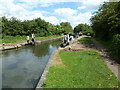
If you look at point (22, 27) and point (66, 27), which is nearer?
point (22, 27)

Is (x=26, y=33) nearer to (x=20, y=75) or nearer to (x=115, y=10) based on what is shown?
(x=115, y=10)

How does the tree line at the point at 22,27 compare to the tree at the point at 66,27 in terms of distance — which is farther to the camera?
the tree at the point at 66,27

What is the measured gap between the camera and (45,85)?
579cm

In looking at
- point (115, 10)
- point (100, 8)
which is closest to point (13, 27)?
point (100, 8)

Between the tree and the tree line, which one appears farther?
the tree

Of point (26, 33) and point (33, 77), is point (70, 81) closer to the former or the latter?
point (33, 77)

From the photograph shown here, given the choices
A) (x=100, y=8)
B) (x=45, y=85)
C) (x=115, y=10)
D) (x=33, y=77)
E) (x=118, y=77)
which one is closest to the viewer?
(x=45, y=85)

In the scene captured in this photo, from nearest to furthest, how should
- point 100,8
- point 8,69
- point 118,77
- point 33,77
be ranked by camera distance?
point 118,77
point 33,77
point 8,69
point 100,8

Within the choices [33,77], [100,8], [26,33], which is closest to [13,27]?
[26,33]

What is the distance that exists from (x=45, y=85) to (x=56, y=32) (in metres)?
61.9

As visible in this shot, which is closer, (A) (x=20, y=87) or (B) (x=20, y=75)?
(A) (x=20, y=87)

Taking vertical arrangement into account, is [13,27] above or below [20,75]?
above

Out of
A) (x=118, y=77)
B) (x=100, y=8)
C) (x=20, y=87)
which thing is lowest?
(x=20, y=87)

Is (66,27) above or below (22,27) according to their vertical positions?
above
